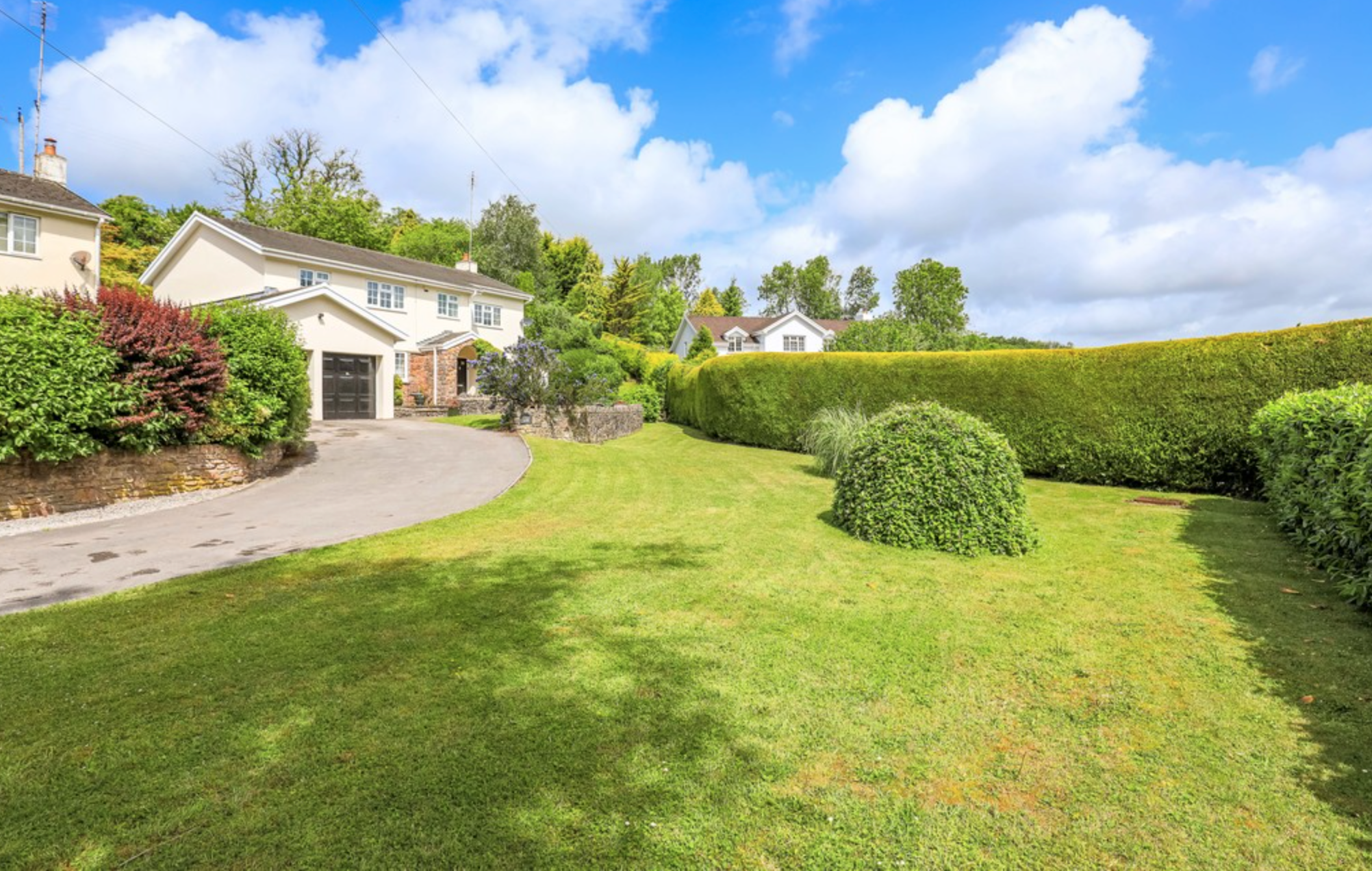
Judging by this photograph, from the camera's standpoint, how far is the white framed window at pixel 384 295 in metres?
26.3

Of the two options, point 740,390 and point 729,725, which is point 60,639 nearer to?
point 729,725

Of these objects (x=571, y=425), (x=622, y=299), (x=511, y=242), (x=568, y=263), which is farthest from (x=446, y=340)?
(x=568, y=263)

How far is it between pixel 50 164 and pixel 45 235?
15.0ft

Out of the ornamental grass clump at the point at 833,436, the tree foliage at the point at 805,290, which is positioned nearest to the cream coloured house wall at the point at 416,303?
the ornamental grass clump at the point at 833,436

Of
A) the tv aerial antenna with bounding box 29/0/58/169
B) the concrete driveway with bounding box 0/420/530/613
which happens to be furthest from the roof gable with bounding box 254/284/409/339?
the tv aerial antenna with bounding box 29/0/58/169

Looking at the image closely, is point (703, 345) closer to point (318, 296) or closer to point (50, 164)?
point (318, 296)

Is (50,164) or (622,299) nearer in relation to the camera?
(50,164)

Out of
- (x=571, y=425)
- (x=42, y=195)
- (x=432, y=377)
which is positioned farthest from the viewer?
(x=432, y=377)

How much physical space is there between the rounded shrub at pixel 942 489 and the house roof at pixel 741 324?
47312 millimetres

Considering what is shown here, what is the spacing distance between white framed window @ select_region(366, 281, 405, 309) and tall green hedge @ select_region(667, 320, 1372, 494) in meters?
21.2

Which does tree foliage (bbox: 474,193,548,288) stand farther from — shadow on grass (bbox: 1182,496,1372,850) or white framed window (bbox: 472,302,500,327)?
shadow on grass (bbox: 1182,496,1372,850)

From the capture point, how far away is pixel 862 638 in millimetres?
4250

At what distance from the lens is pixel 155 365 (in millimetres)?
8805

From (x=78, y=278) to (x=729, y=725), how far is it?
1056 inches
